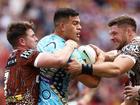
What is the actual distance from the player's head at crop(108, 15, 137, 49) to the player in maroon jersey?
0.84 metres

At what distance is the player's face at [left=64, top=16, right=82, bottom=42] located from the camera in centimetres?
966

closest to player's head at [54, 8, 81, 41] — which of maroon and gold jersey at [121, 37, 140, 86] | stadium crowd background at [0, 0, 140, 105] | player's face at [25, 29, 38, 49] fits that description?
player's face at [25, 29, 38, 49]

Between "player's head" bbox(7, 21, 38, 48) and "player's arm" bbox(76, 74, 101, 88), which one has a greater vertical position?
"player's head" bbox(7, 21, 38, 48)

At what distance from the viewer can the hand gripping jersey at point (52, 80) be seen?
31.2ft

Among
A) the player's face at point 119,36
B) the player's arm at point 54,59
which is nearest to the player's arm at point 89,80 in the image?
the player's arm at point 54,59

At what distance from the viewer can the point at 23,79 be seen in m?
9.56

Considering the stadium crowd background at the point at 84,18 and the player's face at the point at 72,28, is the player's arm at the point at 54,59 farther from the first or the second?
the stadium crowd background at the point at 84,18

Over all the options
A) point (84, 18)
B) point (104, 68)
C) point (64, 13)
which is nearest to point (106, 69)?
point (104, 68)

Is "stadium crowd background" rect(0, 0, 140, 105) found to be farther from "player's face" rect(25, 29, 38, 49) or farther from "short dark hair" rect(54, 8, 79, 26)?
"short dark hair" rect(54, 8, 79, 26)

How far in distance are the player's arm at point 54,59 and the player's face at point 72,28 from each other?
14.1 inches

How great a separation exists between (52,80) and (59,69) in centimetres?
16

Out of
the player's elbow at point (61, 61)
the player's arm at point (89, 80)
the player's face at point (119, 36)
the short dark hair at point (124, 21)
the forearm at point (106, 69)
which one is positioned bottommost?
the player's arm at point (89, 80)

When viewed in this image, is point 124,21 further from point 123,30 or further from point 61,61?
point 61,61

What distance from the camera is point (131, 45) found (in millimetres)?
9984
